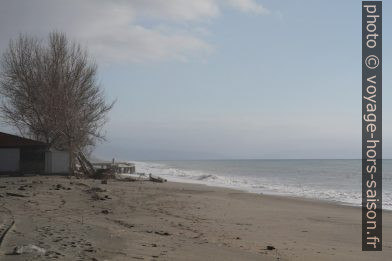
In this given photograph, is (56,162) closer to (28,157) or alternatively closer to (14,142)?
(28,157)

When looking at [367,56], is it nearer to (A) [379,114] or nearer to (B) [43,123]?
(A) [379,114]

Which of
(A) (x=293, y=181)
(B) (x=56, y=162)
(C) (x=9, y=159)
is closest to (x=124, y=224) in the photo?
(B) (x=56, y=162)

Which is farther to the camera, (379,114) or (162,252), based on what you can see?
(379,114)

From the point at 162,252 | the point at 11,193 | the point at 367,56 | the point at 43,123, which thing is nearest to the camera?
the point at 162,252

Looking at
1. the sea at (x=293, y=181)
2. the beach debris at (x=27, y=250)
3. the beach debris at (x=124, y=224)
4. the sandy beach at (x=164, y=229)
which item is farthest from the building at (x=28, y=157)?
the beach debris at (x=27, y=250)

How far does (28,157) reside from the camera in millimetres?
29031

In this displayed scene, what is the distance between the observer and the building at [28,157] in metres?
28.5

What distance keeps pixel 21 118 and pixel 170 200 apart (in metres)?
19.1

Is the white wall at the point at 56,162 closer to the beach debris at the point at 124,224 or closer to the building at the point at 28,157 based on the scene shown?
the building at the point at 28,157

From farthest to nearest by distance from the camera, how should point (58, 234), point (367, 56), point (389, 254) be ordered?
point (367, 56) < point (389, 254) < point (58, 234)

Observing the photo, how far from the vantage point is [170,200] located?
1822cm

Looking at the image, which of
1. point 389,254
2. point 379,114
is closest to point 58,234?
point 389,254

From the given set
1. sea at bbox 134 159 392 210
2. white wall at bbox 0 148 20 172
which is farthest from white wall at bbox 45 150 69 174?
sea at bbox 134 159 392 210

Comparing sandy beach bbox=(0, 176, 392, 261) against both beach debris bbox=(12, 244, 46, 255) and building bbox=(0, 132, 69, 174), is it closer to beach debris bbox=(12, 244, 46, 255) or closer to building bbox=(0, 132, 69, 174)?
beach debris bbox=(12, 244, 46, 255)
